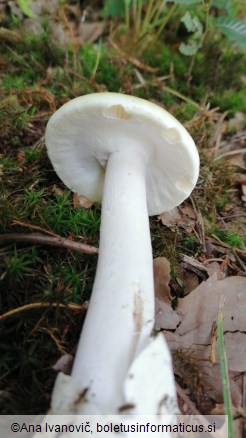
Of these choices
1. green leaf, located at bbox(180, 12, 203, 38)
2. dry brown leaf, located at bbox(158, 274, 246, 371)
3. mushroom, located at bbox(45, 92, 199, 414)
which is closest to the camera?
mushroom, located at bbox(45, 92, 199, 414)

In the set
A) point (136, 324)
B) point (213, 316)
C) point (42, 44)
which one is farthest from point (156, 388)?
point (42, 44)

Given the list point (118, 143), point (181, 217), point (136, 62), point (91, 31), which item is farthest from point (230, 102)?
point (118, 143)

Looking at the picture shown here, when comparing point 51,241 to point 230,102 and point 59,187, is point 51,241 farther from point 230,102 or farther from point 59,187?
point 230,102

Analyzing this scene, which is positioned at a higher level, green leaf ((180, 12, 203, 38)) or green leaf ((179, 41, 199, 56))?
green leaf ((180, 12, 203, 38))

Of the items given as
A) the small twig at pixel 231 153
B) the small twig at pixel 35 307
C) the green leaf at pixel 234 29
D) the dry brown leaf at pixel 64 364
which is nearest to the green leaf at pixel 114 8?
the green leaf at pixel 234 29

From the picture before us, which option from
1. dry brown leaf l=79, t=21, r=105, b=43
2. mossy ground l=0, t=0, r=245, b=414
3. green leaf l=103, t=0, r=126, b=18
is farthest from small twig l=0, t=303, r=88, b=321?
green leaf l=103, t=0, r=126, b=18

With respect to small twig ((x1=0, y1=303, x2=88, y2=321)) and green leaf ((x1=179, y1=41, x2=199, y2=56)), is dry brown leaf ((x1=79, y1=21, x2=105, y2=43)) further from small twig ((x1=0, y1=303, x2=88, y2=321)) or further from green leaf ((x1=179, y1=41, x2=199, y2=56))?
small twig ((x1=0, y1=303, x2=88, y2=321))
